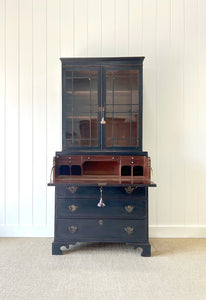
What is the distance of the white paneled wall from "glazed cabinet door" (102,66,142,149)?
0.44 metres

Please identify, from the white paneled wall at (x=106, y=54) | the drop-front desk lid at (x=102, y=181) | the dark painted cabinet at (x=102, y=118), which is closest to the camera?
the drop-front desk lid at (x=102, y=181)

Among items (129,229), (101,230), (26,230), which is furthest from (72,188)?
(26,230)

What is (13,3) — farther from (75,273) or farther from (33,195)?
(75,273)

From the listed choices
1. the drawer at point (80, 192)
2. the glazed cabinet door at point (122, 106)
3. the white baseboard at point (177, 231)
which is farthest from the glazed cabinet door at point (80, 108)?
the white baseboard at point (177, 231)

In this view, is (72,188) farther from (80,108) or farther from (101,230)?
(80,108)

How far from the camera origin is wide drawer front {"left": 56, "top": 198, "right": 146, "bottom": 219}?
260 centimetres

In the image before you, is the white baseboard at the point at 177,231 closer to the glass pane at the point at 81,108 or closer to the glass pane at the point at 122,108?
the glass pane at the point at 122,108

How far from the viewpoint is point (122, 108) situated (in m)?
2.80

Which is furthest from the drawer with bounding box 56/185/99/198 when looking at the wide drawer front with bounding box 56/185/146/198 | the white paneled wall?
the white paneled wall

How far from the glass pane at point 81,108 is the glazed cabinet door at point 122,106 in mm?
124

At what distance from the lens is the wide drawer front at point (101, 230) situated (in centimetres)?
259

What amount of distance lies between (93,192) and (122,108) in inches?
38.5

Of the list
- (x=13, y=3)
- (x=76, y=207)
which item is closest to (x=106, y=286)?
(x=76, y=207)

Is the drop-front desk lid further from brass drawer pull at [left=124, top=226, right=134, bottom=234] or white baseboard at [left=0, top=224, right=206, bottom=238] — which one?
white baseboard at [left=0, top=224, right=206, bottom=238]
